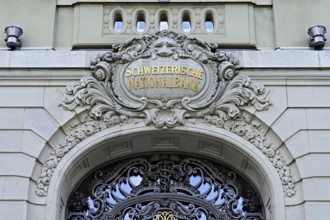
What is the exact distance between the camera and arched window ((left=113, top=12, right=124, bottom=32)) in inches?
575

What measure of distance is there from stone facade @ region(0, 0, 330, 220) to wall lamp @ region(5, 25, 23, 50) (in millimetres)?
135

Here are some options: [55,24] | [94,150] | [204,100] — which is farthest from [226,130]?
[55,24]

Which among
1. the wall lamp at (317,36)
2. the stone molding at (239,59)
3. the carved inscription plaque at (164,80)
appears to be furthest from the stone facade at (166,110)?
the carved inscription plaque at (164,80)

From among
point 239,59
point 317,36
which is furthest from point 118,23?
point 317,36

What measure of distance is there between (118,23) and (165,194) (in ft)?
11.2

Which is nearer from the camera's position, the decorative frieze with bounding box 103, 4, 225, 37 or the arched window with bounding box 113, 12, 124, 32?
the decorative frieze with bounding box 103, 4, 225, 37

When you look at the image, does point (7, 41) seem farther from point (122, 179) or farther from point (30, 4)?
point (122, 179)

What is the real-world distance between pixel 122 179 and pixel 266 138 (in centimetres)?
283

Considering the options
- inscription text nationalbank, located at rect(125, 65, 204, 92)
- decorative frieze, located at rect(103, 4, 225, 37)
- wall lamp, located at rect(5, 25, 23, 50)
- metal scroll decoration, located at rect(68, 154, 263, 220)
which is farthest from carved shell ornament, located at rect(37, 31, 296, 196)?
wall lamp, located at rect(5, 25, 23, 50)

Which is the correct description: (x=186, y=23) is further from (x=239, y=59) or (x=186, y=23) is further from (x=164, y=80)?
(x=164, y=80)

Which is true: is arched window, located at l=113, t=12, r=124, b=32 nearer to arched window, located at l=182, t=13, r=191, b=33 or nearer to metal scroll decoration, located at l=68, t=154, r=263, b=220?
arched window, located at l=182, t=13, r=191, b=33

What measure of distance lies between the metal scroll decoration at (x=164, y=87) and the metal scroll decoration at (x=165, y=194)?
1183mm

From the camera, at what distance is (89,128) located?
44.9ft

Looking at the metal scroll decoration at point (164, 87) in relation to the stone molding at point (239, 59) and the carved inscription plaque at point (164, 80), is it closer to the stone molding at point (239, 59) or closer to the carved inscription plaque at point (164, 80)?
the carved inscription plaque at point (164, 80)
